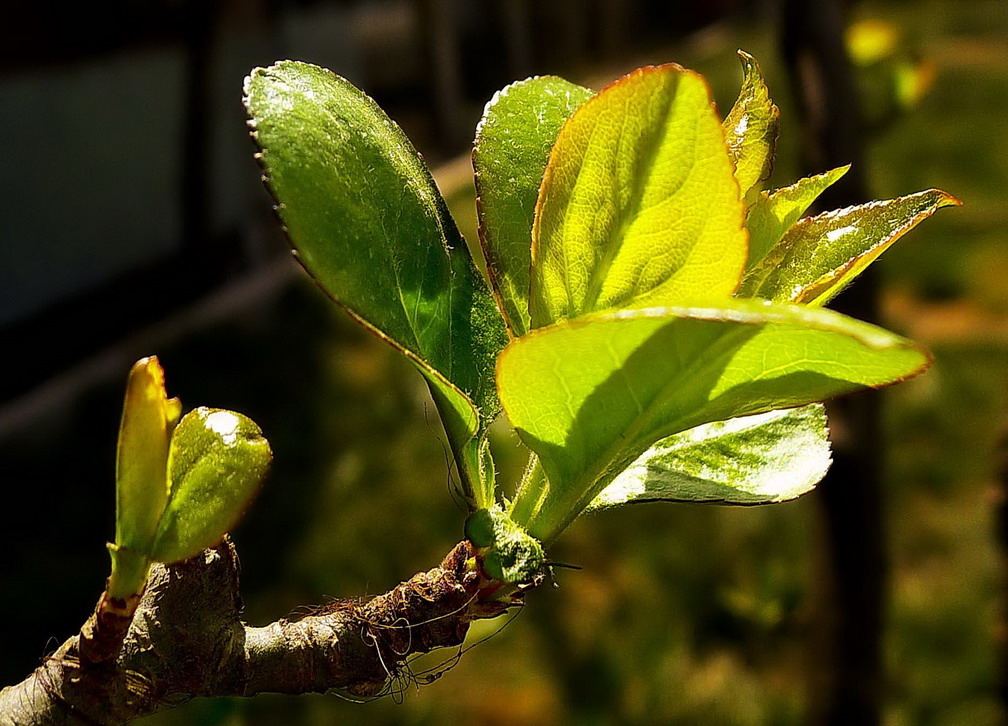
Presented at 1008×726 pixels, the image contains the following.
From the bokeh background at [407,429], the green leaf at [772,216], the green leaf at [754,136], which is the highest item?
the green leaf at [754,136]

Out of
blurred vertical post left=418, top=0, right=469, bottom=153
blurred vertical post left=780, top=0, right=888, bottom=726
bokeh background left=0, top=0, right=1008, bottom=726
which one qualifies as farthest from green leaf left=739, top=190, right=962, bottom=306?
blurred vertical post left=418, top=0, right=469, bottom=153

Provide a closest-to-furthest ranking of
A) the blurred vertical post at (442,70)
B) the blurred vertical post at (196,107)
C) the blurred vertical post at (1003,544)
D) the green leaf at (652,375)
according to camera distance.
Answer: the green leaf at (652,375) → the blurred vertical post at (1003,544) → the blurred vertical post at (196,107) → the blurred vertical post at (442,70)

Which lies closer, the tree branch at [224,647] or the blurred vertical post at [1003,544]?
the tree branch at [224,647]

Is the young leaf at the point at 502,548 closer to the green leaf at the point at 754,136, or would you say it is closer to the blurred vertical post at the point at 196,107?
the green leaf at the point at 754,136

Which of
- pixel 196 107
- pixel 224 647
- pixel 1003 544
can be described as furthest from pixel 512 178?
pixel 196 107

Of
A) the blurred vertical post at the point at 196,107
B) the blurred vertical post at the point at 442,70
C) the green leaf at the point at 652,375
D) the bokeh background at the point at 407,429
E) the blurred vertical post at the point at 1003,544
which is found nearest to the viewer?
the green leaf at the point at 652,375

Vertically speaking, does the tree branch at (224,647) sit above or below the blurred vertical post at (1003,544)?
above

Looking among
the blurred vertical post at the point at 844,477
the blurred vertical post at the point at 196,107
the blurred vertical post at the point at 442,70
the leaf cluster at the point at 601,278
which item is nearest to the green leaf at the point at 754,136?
the leaf cluster at the point at 601,278

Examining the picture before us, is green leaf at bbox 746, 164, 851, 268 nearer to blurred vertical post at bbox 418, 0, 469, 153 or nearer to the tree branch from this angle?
the tree branch

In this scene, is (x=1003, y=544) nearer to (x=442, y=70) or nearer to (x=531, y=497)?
(x=531, y=497)
